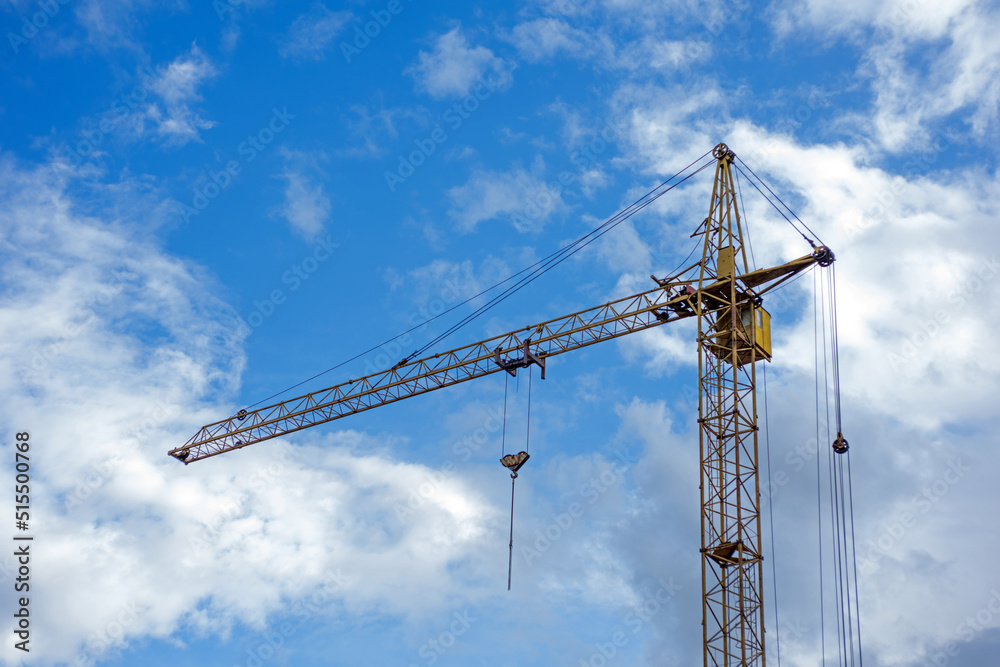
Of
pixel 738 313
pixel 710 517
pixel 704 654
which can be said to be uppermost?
pixel 738 313

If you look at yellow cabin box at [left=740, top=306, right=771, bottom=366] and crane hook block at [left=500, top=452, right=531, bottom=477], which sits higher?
yellow cabin box at [left=740, top=306, right=771, bottom=366]

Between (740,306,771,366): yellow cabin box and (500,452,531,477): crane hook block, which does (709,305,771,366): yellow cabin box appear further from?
(500,452,531,477): crane hook block

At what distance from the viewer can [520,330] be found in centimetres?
6956

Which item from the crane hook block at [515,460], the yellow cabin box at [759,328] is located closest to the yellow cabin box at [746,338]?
the yellow cabin box at [759,328]

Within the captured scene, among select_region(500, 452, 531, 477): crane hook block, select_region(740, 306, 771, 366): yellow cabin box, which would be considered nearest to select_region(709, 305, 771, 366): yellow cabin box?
select_region(740, 306, 771, 366): yellow cabin box

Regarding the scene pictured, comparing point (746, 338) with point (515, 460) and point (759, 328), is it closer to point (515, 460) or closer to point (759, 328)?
point (759, 328)

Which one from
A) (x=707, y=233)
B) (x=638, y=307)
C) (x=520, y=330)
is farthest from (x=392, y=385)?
(x=707, y=233)

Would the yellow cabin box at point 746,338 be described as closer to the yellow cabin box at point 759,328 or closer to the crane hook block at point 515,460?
the yellow cabin box at point 759,328

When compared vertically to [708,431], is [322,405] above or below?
above

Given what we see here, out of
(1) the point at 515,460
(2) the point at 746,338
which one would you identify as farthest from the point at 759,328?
(1) the point at 515,460

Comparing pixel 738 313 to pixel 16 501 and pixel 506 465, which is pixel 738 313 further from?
pixel 16 501

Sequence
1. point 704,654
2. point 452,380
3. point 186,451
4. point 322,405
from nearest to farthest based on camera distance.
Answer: point 704,654
point 452,380
point 322,405
point 186,451

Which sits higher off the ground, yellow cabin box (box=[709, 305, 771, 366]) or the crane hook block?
yellow cabin box (box=[709, 305, 771, 366])

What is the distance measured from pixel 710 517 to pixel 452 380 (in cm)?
2014
